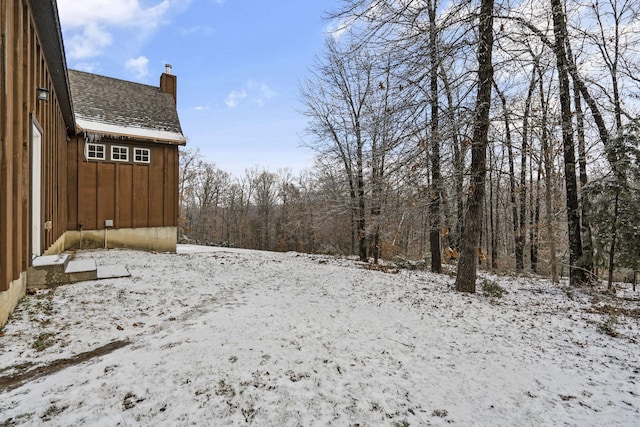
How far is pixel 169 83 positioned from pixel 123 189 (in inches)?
259

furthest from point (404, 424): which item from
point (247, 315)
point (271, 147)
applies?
point (271, 147)

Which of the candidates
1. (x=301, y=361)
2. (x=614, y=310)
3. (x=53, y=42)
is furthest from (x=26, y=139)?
(x=614, y=310)

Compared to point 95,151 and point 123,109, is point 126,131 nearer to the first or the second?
point 95,151

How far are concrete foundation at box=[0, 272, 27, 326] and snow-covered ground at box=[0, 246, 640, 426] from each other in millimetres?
136

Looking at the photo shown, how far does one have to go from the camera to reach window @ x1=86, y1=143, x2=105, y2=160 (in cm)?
1039

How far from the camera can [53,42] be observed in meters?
5.56

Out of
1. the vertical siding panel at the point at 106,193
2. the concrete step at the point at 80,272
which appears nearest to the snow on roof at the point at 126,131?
the vertical siding panel at the point at 106,193

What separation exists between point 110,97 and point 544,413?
1575 centimetres

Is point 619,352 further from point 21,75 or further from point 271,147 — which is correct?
point 271,147

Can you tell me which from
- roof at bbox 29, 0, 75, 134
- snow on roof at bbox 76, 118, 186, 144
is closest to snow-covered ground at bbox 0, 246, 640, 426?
roof at bbox 29, 0, 75, 134

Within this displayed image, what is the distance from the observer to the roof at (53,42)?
4738 millimetres

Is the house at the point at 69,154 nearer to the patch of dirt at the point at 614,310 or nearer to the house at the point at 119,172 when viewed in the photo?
the house at the point at 119,172

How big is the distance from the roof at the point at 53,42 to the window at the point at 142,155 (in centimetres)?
311

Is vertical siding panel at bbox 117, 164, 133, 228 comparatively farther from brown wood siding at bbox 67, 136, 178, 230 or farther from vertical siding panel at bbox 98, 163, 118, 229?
vertical siding panel at bbox 98, 163, 118, 229
